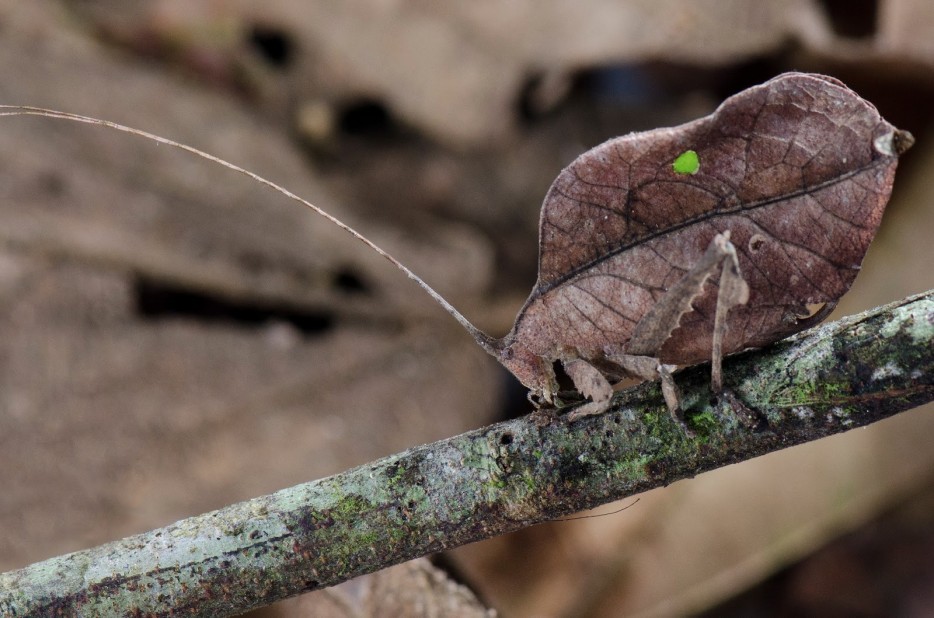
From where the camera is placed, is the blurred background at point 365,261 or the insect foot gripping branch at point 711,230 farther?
the blurred background at point 365,261

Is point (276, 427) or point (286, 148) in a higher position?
point (286, 148)

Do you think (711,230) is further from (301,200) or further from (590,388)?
(301,200)

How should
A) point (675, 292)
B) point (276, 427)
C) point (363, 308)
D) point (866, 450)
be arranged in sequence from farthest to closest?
point (363, 308), point (276, 427), point (866, 450), point (675, 292)

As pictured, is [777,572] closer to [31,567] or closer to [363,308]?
[363,308]

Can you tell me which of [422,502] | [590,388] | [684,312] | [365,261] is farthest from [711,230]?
[365,261]

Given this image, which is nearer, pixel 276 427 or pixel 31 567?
pixel 31 567

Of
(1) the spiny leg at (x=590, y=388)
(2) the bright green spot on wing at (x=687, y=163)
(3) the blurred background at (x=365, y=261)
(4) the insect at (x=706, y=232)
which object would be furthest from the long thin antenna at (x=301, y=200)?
(3) the blurred background at (x=365, y=261)

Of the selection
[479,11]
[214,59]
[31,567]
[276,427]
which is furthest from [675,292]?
[214,59]

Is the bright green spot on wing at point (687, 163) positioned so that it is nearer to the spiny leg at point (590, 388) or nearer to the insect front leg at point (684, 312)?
the insect front leg at point (684, 312)
